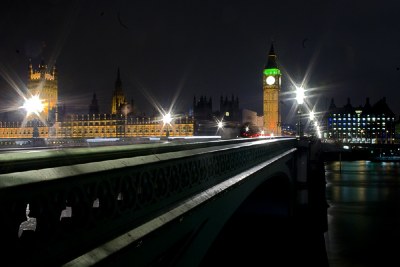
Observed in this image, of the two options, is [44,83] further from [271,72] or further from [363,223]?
[363,223]

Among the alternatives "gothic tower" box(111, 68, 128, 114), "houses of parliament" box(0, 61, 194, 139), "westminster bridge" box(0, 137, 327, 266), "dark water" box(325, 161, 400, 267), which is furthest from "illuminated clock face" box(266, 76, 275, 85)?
"westminster bridge" box(0, 137, 327, 266)

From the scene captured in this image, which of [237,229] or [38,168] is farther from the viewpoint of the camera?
[237,229]

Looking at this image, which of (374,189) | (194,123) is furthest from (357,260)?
(194,123)

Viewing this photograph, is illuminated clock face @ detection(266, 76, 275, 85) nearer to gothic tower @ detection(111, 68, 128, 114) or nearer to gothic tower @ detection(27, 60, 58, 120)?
gothic tower @ detection(111, 68, 128, 114)

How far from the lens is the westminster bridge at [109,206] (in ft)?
9.53

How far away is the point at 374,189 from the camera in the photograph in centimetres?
5853

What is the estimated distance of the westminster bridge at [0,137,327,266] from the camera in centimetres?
290

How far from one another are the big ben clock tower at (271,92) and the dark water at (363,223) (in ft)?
221

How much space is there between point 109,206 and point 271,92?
135355mm

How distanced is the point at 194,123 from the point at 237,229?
339 feet

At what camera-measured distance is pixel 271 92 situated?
449 ft

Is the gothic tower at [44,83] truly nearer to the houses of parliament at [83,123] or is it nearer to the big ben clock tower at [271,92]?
the houses of parliament at [83,123]

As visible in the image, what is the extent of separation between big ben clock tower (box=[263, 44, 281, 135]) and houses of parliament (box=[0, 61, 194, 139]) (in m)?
22.5

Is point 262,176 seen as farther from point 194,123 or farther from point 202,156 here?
point 194,123
